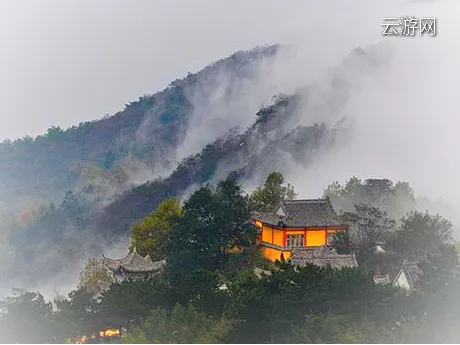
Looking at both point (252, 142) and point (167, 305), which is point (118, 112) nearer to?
point (252, 142)

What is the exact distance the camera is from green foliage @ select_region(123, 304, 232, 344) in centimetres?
457

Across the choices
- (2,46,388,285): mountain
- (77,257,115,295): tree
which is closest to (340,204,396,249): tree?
(77,257,115,295): tree

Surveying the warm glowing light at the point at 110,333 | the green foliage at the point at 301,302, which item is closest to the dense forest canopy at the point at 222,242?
the green foliage at the point at 301,302

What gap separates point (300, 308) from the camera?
4895 mm

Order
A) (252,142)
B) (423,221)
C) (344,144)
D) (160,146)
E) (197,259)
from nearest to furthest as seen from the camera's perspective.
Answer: (197,259) < (423,221) < (344,144) < (252,142) < (160,146)

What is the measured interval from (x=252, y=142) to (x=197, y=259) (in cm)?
890

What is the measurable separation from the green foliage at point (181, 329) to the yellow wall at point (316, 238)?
173 inches

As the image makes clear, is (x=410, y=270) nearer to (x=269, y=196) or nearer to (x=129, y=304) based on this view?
(x=269, y=196)

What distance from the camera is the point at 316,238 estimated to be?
9109mm

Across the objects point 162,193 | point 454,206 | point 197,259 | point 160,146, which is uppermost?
point 160,146

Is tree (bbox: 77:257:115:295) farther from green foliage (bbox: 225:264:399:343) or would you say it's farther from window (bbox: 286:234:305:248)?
green foliage (bbox: 225:264:399:343)

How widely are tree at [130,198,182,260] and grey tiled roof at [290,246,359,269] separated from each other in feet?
5.47

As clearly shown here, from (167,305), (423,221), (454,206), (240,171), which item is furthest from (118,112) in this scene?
(167,305)

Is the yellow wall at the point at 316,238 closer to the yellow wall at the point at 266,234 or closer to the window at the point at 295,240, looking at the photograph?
the window at the point at 295,240
